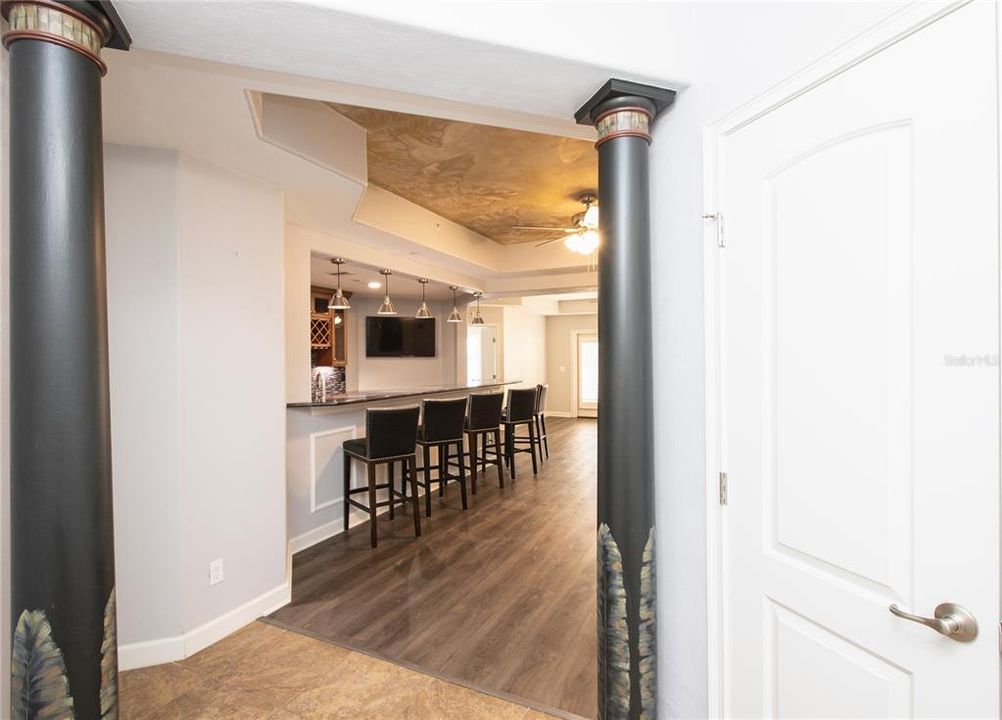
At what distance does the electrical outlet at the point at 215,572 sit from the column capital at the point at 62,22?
218cm

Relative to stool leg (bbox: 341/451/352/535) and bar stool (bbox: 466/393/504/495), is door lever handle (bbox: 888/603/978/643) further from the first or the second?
bar stool (bbox: 466/393/504/495)

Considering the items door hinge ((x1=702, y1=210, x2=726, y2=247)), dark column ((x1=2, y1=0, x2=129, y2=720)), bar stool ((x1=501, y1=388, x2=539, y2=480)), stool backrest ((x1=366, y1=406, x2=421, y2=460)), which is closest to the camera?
dark column ((x1=2, y1=0, x2=129, y2=720))

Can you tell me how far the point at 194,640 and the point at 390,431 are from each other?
5.21ft

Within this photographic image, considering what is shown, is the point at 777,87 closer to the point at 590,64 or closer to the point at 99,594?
the point at 590,64

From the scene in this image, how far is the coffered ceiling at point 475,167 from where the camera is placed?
2.84 metres

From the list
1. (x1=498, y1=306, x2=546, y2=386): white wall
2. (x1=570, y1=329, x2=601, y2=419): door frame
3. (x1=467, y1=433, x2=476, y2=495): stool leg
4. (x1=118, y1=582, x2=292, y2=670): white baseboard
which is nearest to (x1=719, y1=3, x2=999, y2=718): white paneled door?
(x1=118, y1=582, x2=292, y2=670): white baseboard

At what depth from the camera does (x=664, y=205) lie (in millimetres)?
1583

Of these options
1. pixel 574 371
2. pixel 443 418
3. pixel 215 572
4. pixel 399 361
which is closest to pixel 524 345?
pixel 574 371

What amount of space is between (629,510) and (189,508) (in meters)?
2.07

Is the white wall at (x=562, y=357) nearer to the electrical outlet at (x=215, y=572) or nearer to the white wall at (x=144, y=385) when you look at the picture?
the electrical outlet at (x=215, y=572)

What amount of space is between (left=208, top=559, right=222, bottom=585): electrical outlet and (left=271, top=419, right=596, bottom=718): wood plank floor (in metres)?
0.40

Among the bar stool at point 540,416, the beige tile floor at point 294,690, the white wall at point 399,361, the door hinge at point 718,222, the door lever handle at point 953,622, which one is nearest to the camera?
the door lever handle at point 953,622

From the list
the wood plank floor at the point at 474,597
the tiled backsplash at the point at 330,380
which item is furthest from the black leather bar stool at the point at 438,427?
A: the tiled backsplash at the point at 330,380

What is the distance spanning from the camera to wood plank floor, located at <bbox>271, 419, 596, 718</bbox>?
2092mm
